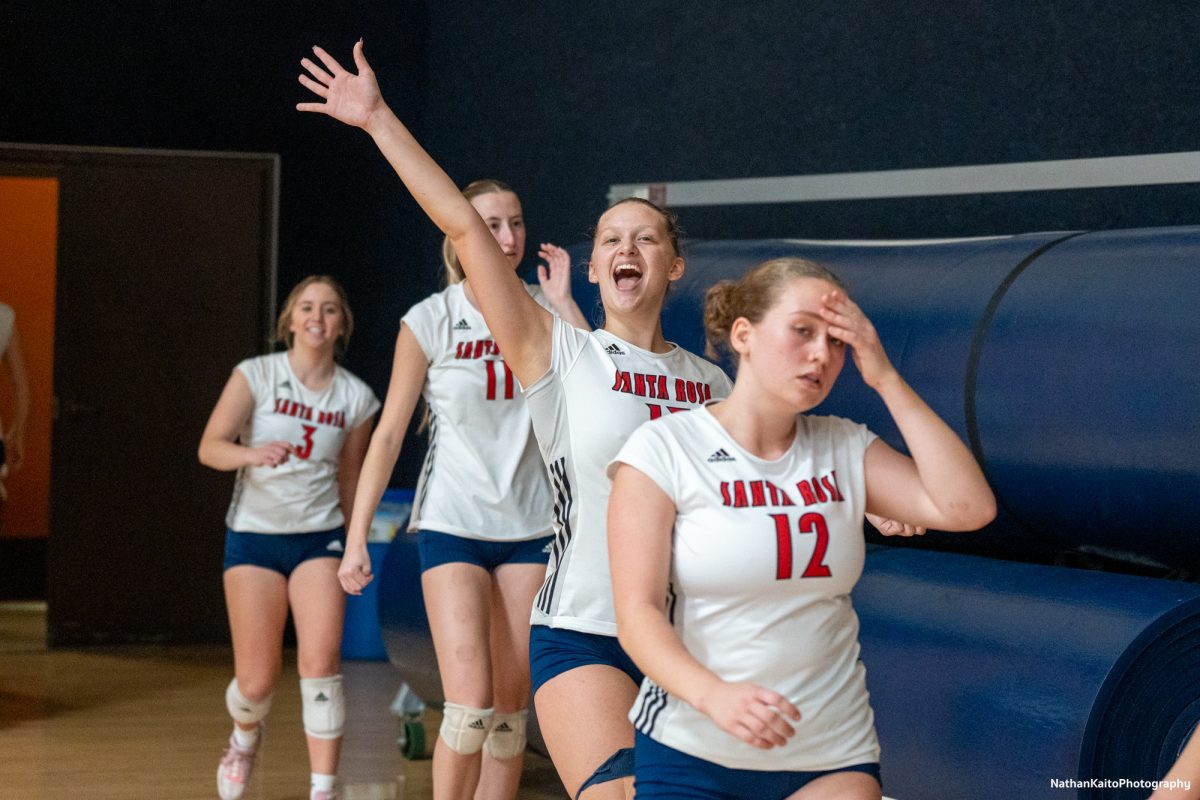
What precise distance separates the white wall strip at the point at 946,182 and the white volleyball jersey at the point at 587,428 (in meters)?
1.53

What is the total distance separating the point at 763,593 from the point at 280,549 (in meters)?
2.43

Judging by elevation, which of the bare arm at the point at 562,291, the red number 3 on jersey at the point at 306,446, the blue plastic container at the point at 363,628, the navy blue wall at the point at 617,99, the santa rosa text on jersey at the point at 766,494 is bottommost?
the blue plastic container at the point at 363,628

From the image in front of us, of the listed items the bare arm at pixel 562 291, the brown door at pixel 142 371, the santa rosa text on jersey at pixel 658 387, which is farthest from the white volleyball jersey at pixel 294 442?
the brown door at pixel 142 371

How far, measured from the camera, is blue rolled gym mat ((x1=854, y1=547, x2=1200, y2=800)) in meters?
2.38

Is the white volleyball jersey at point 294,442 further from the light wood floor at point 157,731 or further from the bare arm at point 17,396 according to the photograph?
the bare arm at point 17,396

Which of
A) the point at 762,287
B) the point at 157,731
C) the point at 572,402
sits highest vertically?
the point at 762,287

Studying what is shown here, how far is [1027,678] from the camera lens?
8.19ft

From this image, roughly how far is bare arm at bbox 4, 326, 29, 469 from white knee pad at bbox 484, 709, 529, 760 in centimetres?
347

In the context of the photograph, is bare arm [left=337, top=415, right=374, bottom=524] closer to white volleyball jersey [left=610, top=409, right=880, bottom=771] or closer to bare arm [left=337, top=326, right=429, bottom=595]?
bare arm [left=337, top=326, right=429, bottom=595]

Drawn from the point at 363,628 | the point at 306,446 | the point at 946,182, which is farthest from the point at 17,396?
the point at 946,182

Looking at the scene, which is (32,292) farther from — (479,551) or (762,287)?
(762,287)

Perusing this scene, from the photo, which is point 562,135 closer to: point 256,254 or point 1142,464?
point 256,254

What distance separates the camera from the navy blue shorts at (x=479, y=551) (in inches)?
121

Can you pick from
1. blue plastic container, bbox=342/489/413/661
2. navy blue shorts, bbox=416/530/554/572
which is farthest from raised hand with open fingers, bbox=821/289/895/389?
blue plastic container, bbox=342/489/413/661
